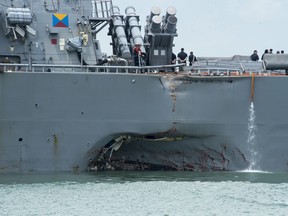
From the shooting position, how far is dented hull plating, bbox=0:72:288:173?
1002 inches

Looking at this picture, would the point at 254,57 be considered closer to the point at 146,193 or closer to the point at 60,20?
the point at 60,20

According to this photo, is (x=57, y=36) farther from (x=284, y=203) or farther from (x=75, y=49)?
(x=284, y=203)

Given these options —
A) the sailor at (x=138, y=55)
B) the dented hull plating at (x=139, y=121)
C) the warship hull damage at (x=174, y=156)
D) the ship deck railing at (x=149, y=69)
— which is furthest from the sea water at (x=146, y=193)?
the sailor at (x=138, y=55)

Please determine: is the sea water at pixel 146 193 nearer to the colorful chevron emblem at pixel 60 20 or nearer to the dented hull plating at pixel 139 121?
the dented hull plating at pixel 139 121

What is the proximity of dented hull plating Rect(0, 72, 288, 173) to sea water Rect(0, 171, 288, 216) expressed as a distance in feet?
1.72

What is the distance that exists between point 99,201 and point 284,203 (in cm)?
469

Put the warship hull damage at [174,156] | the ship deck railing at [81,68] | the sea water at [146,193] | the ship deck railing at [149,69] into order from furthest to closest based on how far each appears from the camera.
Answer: the warship hull damage at [174,156], the ship deck railing at [149,69], the ship deck railing at [81,68], the sea water at [146,193]

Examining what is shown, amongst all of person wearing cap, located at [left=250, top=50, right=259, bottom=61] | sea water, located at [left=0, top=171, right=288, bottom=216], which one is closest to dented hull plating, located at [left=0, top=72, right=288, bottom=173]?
sea water, located at [left=0, top=171, right=288, bottom=216]

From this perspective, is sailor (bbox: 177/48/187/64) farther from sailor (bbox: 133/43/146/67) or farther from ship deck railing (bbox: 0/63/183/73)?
ship deck railing (bbox: 0/63/183/73)

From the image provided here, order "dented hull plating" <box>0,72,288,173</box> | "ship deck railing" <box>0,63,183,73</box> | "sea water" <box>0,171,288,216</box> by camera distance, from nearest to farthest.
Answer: "sea water" <box>0,171,288,216</box>, "dented hull plating" <box>0,72,288,173</box>, "ship deck railing" <box>0,63,183,73</box>

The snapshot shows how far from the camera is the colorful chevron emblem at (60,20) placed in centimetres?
2827

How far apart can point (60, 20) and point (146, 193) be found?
8.02 metres

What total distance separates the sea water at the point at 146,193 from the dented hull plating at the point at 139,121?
1.72ft

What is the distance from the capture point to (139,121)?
25859mm
